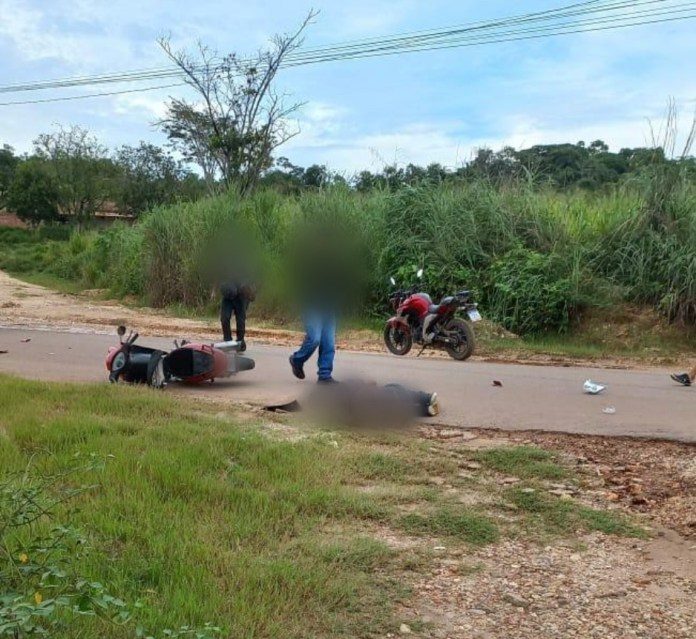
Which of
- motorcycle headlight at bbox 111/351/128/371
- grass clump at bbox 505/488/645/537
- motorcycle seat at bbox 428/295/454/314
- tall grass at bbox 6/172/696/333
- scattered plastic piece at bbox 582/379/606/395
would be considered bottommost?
grass clump at bbox 505/488/645/537

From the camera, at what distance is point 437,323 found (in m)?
12.7

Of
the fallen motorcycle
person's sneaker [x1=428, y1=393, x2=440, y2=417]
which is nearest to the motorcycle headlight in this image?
the fallen motorcycle

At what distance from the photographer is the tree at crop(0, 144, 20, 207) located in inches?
2472

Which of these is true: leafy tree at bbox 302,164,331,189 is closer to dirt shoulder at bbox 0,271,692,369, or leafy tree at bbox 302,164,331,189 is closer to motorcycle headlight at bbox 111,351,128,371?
dirt shoulder at bbox 0,271,692,369

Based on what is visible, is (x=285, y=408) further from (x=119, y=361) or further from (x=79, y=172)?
(x=79, y=172)

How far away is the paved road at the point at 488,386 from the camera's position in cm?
782

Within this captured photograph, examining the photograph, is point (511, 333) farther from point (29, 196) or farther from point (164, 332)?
point (29, 196)

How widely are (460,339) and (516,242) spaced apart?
15.1ft

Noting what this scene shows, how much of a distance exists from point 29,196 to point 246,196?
3864cm

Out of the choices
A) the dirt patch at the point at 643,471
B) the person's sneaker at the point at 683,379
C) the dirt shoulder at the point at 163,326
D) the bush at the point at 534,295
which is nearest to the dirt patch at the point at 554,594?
the dirt patch at the point at 643,471

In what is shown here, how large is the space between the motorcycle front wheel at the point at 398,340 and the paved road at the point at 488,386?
0.50 m

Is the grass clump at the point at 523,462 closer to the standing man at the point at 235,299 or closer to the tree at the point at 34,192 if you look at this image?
the standing man at the point at 235,299

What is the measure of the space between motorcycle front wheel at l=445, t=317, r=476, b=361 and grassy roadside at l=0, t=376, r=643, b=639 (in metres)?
5.77

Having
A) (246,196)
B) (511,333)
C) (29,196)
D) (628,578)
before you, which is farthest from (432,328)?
(29,196)
